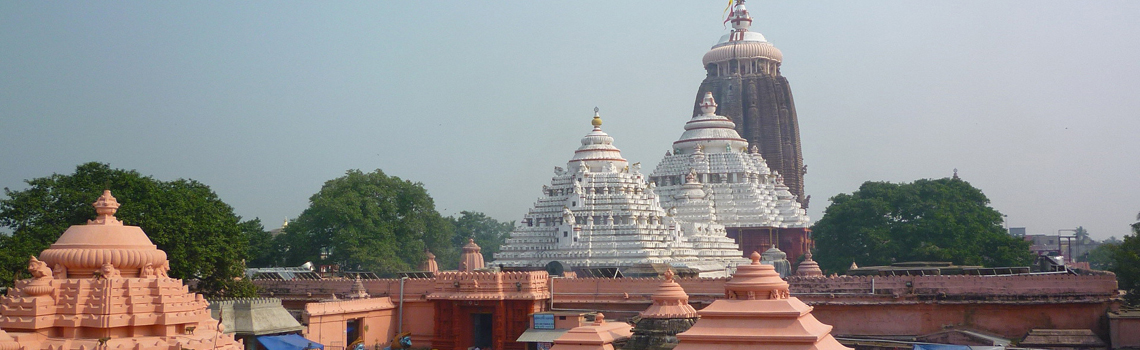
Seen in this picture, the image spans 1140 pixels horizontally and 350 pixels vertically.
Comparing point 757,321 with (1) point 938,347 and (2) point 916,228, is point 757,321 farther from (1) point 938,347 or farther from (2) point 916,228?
(2) point 916,228

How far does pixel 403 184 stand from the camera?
2409 inches

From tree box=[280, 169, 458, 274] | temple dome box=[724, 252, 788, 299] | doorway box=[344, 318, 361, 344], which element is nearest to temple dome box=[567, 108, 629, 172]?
tree box=[280, 169, 458, 274]

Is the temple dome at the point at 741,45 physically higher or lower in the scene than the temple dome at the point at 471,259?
higher

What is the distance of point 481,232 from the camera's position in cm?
11181

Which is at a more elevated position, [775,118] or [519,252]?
[775,118]

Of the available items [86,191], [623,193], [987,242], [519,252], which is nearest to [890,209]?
[987,242]

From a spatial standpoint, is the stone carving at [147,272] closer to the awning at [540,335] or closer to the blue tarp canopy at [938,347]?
the awning at [540,335]

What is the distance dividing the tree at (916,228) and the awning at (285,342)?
105 ft

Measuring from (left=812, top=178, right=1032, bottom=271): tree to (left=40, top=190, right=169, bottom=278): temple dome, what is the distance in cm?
4205

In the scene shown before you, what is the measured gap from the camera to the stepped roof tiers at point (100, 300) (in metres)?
14.3

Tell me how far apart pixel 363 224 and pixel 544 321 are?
2377cm

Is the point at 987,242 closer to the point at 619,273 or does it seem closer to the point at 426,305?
the point at 619,273

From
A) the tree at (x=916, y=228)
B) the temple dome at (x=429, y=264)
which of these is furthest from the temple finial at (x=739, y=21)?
the temple dome at (x=429, y=264)

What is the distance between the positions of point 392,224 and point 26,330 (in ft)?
147
